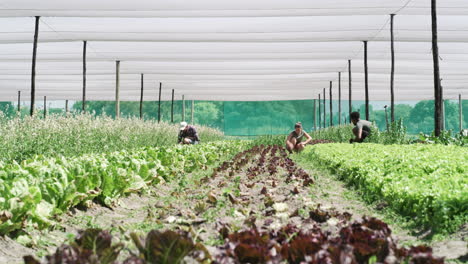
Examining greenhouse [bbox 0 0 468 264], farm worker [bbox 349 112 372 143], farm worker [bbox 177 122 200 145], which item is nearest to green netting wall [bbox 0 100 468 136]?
greenhouse [bbox 0 0 468 264]

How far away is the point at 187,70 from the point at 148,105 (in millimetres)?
42293

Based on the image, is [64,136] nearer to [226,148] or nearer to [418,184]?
[226,148]

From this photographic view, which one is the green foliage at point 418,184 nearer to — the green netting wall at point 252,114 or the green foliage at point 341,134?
the green foliage at point 341,134

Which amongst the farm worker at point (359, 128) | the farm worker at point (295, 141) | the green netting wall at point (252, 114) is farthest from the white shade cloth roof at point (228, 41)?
Answer: the green netting wall at point (252, 114)

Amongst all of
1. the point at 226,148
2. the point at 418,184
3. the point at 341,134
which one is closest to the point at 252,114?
the point at 341,134

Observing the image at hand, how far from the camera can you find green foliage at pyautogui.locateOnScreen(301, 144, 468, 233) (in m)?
4.60

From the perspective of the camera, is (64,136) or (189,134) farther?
(189,134)

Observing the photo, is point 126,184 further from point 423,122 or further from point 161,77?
point 423,122

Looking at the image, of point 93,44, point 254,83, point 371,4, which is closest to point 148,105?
point 254,83

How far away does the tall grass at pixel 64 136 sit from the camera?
32.6ft

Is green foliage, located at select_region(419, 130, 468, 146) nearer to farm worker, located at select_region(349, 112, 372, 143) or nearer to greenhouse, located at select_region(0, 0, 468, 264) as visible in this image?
greenhouse, located at select_region(0, 0, 468, 264)

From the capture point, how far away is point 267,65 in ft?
77.6

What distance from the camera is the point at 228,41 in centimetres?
1761

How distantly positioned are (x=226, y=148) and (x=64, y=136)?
7.67 metres
